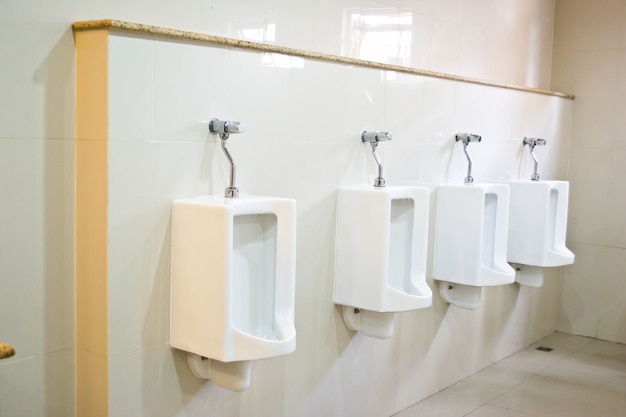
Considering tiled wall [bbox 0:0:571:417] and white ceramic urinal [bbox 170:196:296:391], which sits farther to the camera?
white ceramic urinal [bbox 170:196:296:391]

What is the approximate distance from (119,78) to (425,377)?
7.04 ft

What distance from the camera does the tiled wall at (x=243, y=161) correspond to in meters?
1.91

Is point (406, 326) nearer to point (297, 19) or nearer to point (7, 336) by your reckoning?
point (297, 19)

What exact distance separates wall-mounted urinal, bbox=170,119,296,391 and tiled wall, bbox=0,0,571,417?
0.06 m

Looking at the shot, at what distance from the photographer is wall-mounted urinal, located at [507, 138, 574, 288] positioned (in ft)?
12.7

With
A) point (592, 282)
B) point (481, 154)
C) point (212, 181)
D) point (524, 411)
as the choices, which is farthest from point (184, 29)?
point (592, 282)

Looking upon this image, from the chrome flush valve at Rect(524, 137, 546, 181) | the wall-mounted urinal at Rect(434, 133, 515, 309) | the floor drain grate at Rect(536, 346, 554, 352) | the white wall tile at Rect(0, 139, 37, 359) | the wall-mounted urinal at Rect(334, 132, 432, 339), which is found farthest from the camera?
the floor drain grate at Rect(536, 346, 554, 352)

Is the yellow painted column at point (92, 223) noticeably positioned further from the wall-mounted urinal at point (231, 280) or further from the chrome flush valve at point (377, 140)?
the chrome flush valve at point (377, 140)

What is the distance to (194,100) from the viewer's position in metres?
2.16

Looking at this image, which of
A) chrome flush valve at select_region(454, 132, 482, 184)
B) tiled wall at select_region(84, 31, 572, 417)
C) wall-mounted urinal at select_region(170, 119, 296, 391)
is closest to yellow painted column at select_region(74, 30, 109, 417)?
tiled wall at select_region(84, 31, 572, 417)

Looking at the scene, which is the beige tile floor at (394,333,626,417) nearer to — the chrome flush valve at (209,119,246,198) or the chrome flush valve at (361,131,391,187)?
the chrome flush valve at (361,131,391,187)

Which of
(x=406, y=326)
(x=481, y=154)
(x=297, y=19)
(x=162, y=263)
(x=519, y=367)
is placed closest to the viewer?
(x=162, y=263)

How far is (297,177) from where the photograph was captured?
2.58 meters

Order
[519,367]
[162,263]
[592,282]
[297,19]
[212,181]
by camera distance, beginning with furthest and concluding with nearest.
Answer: [592,282]
[519,367]
[297,19]
[212,181]
[162,263]
